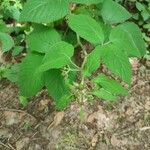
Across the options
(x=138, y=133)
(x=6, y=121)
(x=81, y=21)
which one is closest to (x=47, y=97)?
(x=6, y=121)

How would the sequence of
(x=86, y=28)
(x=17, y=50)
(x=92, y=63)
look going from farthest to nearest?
(x=17, y=50)
(x=86, y=28)
(x=92, y=63)

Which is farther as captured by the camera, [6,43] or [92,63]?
[6,43]

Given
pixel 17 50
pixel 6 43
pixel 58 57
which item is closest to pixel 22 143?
pixel 17 50

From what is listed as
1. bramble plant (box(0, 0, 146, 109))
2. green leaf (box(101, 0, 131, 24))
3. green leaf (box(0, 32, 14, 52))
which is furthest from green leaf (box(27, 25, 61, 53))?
green leaf (box(101, 0, 131, 24))

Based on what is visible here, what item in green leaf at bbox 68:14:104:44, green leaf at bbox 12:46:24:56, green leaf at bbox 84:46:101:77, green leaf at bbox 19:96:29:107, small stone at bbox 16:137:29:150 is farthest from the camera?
green leaf at bbox 12:46:24:56

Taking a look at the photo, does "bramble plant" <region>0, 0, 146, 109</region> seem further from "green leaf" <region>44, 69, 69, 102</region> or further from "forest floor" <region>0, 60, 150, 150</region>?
"forest floor" <region>0, 60, 150, 150</region>

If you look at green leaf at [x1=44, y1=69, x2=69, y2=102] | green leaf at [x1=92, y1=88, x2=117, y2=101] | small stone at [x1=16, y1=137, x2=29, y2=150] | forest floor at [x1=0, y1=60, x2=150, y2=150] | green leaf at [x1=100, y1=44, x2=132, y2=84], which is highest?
green leaf at [x1=100, y1=44, x2=132, y2=84]

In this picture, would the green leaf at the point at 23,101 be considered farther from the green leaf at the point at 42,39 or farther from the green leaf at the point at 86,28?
the green leaf at the point at 86,28

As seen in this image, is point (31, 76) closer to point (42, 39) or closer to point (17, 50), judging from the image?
point (42, 39)
